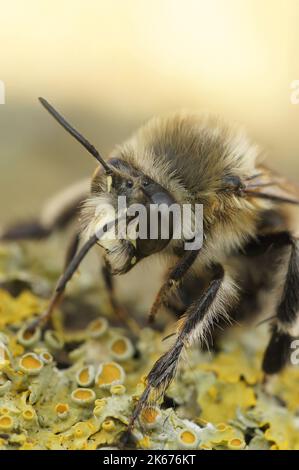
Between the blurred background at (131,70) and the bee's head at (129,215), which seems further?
the blurred background at (131,70)

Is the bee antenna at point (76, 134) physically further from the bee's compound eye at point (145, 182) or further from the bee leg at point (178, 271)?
the bee leg at point (178, 271)

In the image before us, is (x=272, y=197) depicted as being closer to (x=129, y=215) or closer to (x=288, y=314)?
(x=288, y=314)

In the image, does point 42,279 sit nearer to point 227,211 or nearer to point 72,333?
point 72,333

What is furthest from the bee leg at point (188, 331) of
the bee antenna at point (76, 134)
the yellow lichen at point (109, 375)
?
the bee antenna at point (76, 134)

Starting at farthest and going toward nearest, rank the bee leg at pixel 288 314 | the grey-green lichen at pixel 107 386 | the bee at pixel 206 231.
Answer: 1. the bee leg at pixel 288 314
2. the bee at pixel 206 231
3. the grey-green lichen at pixel 107 386

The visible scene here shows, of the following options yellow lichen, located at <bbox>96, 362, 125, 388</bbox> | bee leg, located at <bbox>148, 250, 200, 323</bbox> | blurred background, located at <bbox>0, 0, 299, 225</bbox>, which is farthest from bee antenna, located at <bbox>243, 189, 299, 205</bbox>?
blurred background, located at <bbox>0, 0, 299, 225</bbox>

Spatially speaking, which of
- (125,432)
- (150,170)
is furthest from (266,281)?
(125,432)
